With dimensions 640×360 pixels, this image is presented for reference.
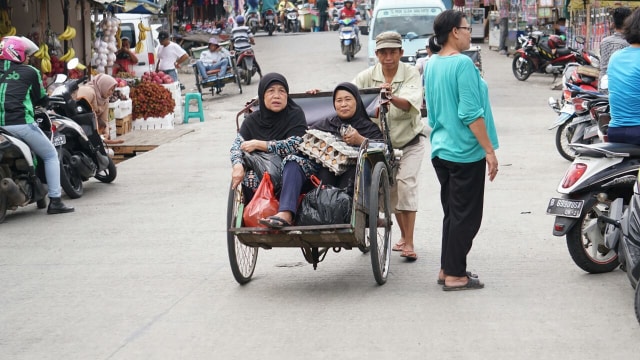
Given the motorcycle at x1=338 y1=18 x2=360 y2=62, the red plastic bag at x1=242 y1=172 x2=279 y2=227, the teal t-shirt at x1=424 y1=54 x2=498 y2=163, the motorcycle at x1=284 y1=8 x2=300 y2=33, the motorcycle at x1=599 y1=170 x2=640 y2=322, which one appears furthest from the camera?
the motorcycle at x1=284 y1=8 x2=300 y2=33

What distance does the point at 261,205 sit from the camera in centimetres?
671

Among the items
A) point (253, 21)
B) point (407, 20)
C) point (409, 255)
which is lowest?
point (409, 255)

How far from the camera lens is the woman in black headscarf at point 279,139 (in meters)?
6.75

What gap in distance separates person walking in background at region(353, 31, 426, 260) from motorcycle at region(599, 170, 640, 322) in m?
1.57


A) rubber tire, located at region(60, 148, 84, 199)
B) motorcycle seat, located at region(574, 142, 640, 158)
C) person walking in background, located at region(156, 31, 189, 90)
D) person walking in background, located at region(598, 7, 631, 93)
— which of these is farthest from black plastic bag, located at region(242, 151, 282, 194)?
person walking in background, located at region(156, 31, 189, 90)

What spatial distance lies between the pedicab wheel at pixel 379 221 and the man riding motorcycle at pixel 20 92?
179 inches

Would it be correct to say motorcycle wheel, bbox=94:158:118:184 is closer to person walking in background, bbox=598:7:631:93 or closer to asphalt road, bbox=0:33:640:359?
asphalt road, bbox=0:33:640:359

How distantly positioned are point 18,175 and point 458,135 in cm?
585

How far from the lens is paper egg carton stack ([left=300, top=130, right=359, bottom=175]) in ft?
22.4

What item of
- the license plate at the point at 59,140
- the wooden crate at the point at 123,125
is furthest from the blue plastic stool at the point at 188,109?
the license plate at the point at 59,140

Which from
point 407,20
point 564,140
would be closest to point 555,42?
point 407,20

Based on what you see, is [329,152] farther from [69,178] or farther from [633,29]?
[69,178]

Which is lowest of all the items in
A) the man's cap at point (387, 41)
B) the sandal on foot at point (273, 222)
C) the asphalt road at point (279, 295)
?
the asphalt road at point (279, 295)

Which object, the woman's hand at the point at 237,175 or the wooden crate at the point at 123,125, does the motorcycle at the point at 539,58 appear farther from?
the woman's hand at the point at 237,175
